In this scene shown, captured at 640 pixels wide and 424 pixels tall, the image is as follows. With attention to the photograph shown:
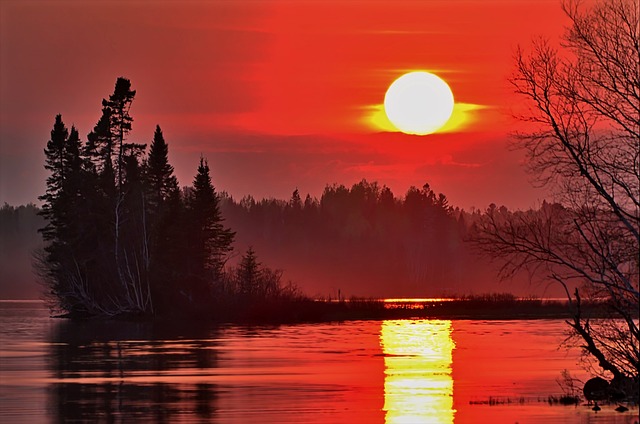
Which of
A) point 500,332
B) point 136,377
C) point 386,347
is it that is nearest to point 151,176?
point 500,332

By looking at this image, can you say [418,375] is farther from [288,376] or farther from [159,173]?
[159,173]

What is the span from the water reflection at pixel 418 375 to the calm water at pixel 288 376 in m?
0.05

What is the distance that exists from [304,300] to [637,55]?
73.5 metres

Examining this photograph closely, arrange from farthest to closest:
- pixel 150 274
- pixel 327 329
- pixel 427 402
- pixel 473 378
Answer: pixel 150 274 < pixel 327 329 < pixel 473 378 < pixel 427 402

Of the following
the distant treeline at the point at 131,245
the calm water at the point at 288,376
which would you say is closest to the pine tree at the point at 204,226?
the distant treeline at the point at 131,245

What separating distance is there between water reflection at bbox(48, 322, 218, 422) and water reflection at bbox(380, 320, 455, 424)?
5371 mm

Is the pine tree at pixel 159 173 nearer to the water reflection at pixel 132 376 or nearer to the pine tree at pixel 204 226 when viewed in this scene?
the pine tree at pixel 204 226

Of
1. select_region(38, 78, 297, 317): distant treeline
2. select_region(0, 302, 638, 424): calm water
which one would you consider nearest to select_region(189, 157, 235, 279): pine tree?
select_region(38, 78, 297, 317): distant treeline

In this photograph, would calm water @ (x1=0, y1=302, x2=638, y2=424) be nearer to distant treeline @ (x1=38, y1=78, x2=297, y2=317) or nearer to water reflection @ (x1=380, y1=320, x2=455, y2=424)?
water reflection @ (x1=380, y1=320, x2=455, y2=424)

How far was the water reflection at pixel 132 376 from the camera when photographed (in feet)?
115

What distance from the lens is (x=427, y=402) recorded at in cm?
3619

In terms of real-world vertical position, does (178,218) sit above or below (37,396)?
above

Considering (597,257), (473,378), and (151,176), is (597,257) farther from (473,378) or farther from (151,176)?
(151,176)

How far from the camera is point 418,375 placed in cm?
4584
